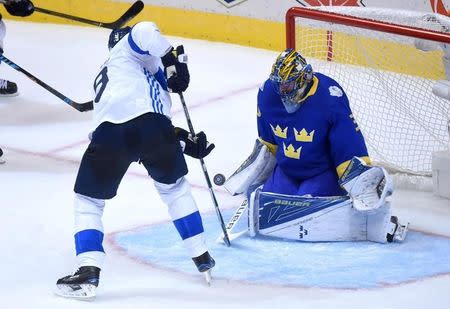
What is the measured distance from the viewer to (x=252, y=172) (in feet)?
15.6

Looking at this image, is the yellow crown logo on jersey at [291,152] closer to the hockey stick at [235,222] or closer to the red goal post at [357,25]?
the hockey stick at [235,222]

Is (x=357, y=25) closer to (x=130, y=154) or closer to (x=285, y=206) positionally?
(x=285, y=206)

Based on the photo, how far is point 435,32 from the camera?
15.6 feet

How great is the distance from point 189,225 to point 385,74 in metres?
1.85

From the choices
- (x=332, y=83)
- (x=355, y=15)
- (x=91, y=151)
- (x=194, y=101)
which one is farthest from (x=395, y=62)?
(x=91, y=151)

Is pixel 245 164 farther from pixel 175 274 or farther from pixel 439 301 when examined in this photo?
pixel 439 301

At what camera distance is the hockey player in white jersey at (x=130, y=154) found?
401 cm

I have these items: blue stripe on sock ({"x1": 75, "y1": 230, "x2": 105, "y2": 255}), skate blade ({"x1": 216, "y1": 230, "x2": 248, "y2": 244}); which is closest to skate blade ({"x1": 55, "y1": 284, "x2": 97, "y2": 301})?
blue stripe on sock ({"x1": 75, "y1": 230, "x2": 105, "y2": 255})

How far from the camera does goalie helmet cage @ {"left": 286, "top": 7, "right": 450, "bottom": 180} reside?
5156 millimetres

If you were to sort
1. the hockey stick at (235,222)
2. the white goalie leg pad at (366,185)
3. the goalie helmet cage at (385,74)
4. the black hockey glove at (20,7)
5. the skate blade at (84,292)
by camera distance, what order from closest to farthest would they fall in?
the skate blade at (84,292), the white goalie leg pad at (366,185), the hockey stick at (235,222), the goalie helmet cage at (385,74), the black hockey glove at (20,7)

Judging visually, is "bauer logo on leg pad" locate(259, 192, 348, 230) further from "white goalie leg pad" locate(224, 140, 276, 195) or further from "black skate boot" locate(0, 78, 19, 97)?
"black skate boot" locate(0, 78, 19, 97)

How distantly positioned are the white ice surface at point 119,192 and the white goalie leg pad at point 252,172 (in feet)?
0.96

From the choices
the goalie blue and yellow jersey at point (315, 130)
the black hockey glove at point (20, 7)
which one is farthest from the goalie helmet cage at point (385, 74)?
the black hockey glove at point (20, 7)

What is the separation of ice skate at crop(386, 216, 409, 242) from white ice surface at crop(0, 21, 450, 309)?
20 cm
